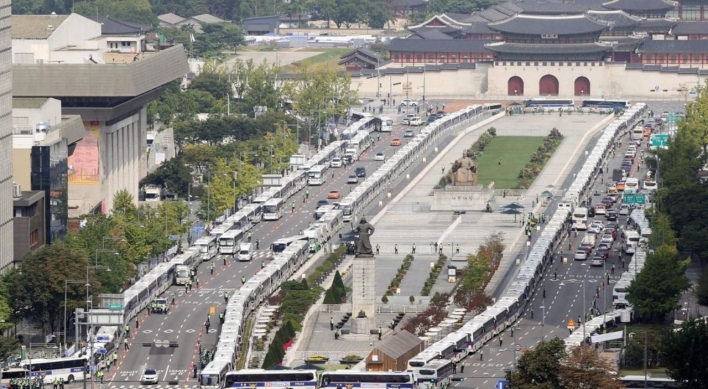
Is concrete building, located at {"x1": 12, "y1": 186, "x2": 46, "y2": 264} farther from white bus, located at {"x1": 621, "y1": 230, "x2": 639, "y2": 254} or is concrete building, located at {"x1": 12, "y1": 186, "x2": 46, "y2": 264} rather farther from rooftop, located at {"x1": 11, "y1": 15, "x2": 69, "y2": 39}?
white bus, located at {"x1": 621, "y1": 230, "x2": 639, "y2": 254}

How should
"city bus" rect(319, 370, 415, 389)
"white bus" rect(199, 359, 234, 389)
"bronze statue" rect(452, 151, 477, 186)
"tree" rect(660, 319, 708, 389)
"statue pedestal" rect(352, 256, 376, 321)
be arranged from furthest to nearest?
"bronze statue" rect(452, 151, 477, 186)
"statue pedestal" rect(352, 256, 376, 321)
"white bus" rect(199, 359, 234, 389)
"city bus" rect(319, 370, 415, 389)
"tree" rect(660, 319, 708, 389)

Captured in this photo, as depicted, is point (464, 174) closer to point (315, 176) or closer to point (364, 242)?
point (315, 176)

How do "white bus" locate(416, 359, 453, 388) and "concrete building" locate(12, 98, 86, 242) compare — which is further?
"concrete building" locate(12, 98, 86, 242)

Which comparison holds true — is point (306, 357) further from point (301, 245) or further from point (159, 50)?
point (159, 50)

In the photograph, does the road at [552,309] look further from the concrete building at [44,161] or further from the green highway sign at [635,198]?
the concrete building at [44,161]

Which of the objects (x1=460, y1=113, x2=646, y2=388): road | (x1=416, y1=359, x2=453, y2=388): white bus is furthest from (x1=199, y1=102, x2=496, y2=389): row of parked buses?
(x1=460, y1=113, x2=646, y2=388): road

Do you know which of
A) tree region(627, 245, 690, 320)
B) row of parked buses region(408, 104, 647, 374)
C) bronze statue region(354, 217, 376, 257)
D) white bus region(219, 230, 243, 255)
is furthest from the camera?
white bus region(219, 230, 243, 255)

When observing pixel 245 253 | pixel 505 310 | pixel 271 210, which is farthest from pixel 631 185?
pixel 505 310
